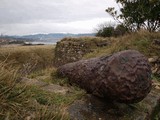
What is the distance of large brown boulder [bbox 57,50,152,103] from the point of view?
5.51 metres

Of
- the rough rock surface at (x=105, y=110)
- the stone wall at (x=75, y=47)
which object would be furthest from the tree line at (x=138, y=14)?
the rough rock surface at (x=105, y=110)

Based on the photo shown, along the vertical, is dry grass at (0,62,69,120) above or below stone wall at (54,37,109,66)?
above

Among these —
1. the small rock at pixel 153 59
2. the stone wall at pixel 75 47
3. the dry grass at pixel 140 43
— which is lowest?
the stone wall at pixel 75 47

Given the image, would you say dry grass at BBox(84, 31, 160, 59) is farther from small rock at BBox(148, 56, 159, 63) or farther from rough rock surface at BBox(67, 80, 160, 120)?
rough rock surface at BBox(67, 80, 160, 120)

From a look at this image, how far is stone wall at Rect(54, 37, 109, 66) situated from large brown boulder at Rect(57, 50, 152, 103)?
1017 centimetres

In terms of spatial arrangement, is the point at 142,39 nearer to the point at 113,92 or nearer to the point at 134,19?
the point at 134,19

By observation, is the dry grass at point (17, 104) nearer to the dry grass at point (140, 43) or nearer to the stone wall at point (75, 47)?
the dry grass at point (140, 43)

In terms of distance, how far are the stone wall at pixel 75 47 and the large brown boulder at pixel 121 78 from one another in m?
10.2

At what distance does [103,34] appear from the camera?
22.6 m

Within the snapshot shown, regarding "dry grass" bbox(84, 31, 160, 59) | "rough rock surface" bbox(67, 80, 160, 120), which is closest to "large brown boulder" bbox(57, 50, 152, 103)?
"rough rock surface" bbox(67, 80, 160, 120)

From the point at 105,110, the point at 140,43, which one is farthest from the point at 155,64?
the point at 105,110

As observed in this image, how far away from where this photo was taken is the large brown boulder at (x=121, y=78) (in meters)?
5.51

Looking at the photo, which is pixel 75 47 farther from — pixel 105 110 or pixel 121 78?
pixel 121 78

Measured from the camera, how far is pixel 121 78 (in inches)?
217
